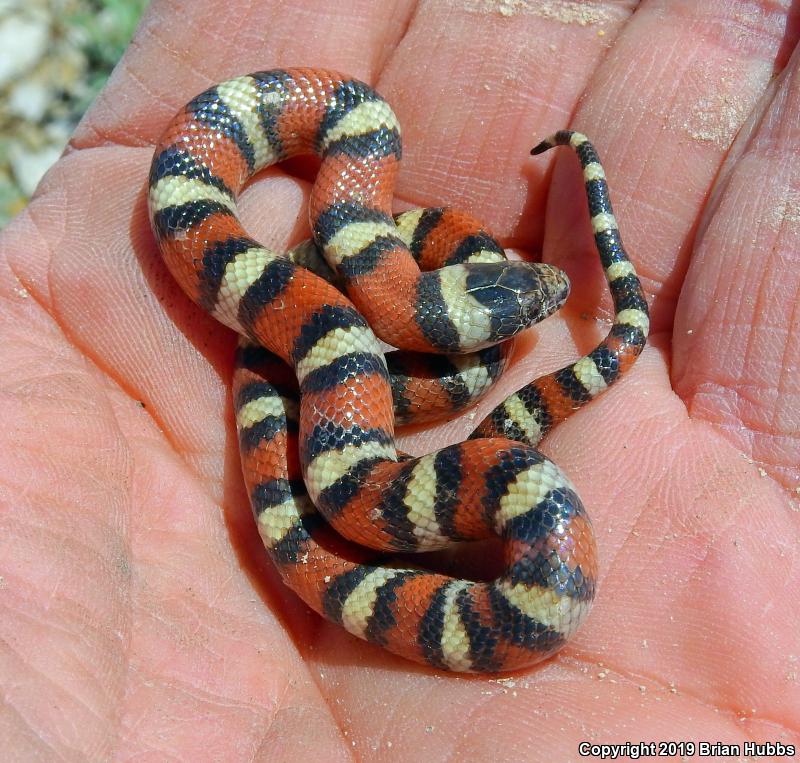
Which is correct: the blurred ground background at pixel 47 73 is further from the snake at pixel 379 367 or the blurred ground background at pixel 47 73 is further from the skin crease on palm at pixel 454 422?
the snake at pixel 379 367

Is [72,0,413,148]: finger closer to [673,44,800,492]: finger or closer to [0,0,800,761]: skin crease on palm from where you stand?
[0,0,800,761]: skin crease on palm

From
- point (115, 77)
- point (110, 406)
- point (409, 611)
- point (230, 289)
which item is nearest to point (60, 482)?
point (110, 406)

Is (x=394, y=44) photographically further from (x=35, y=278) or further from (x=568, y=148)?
(x=35, y=278)

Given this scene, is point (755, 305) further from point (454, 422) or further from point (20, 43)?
point (20, 43)

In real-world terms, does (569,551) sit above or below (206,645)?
above

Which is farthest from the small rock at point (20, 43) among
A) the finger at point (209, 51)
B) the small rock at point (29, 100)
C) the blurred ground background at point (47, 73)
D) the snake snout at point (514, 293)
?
the snake snout at point (514, 293)

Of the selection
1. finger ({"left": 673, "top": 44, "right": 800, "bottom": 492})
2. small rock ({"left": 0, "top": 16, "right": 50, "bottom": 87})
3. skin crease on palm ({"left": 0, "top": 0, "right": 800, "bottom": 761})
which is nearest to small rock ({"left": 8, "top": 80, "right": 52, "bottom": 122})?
small rock ({"left": 0, "top": 16, "right": 50, "bottom": 87})
